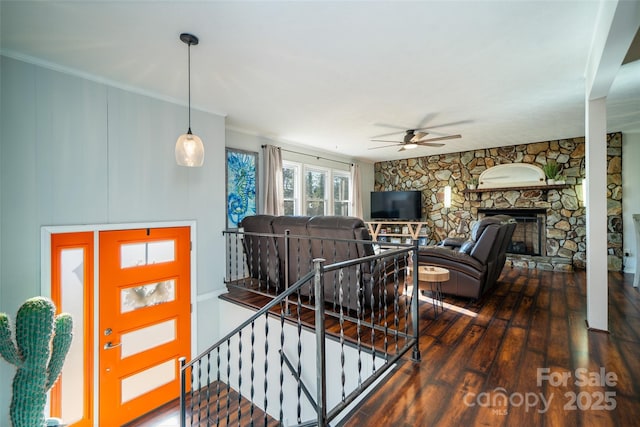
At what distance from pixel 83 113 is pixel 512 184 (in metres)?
7.52

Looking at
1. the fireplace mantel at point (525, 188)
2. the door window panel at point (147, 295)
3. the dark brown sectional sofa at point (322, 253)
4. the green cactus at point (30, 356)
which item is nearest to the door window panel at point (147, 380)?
the door window panel at point (147, 295)

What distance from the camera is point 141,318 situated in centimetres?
315

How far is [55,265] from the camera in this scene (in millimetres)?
2596

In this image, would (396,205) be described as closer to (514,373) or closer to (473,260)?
(473,260)

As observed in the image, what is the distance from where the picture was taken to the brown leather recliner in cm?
356

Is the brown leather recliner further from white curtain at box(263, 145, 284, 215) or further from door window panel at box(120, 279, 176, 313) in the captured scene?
door window panel at box(120, 279, 176, 313)

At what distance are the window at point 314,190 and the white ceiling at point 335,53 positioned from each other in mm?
1933

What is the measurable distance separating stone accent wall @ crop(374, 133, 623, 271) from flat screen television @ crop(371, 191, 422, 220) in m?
0.32

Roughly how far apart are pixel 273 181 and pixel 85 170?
2841 mm

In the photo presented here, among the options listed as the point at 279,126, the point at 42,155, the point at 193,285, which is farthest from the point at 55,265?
the point at 279,126

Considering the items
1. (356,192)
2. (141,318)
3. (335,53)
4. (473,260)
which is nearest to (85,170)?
(141,318)

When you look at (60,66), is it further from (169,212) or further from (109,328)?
(109,328)

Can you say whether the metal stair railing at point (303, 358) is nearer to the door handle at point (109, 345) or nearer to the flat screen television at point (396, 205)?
the door handle at point (109, 345)

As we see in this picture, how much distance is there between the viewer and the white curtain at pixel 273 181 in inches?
202
